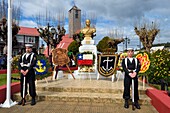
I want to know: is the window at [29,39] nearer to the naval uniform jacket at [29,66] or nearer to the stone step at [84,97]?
the stone step at [84,97]

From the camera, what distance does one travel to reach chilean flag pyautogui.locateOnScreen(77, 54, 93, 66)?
10.1m

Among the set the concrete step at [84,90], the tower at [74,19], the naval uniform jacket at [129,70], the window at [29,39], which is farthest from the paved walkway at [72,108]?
the tower at [74,19]

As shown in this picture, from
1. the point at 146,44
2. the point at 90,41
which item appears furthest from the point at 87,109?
the point at 146,44

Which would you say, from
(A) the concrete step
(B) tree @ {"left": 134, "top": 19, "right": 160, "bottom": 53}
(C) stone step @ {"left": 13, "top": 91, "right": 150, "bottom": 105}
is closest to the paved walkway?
(C) stone step @ {"left": 13, "top": 91, "right": 150, "bottom": 105}

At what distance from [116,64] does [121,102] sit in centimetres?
319

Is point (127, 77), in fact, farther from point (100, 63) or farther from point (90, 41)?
point (90, 41)

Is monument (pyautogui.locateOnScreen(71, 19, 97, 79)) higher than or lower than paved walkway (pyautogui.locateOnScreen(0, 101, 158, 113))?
higher

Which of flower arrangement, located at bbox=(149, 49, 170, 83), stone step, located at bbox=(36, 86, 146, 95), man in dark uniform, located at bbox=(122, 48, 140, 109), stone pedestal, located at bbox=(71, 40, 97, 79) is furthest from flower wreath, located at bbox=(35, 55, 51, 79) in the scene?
flower arrangement, located at bbox=(149, 49, 170, 83)

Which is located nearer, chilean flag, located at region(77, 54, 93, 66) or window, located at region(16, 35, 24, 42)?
chilean flag, located at region(77, 54, 93, 66)

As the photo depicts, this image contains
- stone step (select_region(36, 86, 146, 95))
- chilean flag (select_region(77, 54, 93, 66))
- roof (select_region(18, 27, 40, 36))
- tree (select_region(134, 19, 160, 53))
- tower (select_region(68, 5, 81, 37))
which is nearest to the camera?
stone step (select_region(36, 86, 146, 95))

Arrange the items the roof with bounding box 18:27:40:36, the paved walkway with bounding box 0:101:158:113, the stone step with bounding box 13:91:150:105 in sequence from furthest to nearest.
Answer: the roof with bounding box 18:27:40:36, the stone step with bounding box 13:91:150:105, the paved walkway with bounding box 0:101:158:113

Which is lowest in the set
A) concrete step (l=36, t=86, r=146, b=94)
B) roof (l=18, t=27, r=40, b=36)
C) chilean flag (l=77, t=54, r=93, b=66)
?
concrete step (l=36, t=86, r=146, b=94)

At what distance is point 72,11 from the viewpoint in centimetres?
4766

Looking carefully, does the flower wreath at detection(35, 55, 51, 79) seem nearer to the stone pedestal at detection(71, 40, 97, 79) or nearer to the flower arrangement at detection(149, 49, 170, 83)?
the stone pedestal at detection(71, 40, 97, 79)
